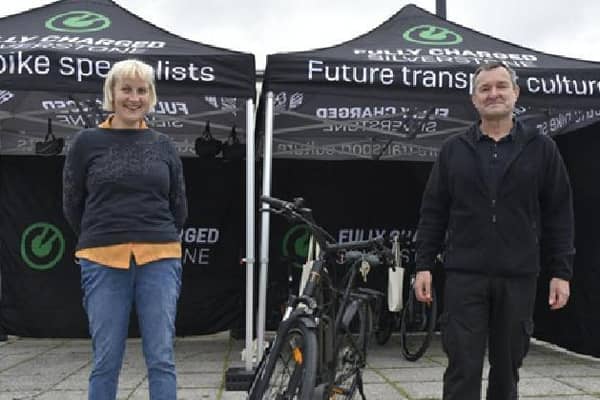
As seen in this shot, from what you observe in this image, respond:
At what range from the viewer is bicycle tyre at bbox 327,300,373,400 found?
345 cm

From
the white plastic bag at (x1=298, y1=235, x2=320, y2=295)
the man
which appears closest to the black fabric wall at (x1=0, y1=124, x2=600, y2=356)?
the white plastic bag at (x1=298, y1=235, x2=320, y2=295)

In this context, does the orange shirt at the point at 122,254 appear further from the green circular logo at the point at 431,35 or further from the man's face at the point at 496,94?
the green circular logo at the point at 431,35

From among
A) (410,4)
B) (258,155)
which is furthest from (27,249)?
(410,4)

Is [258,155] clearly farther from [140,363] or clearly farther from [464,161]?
[464,161]

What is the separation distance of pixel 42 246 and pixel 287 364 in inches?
205

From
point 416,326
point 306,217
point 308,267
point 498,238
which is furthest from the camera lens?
point 416,326

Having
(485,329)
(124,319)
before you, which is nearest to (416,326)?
(485,329)

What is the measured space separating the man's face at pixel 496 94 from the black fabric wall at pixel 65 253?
4.81 meters

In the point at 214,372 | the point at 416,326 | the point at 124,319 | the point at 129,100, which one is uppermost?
the point at 129,100

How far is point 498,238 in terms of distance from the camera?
2668mm

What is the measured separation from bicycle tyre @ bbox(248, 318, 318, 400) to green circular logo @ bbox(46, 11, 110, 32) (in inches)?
133

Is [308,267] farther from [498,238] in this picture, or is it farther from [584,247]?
[584,247]

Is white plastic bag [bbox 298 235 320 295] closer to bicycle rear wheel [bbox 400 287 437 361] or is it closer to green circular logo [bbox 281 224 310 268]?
bicycle rear wheel [bbox 400 287 437 361]

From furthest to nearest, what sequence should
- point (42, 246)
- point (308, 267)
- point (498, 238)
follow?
point (42, 246) < point (308, 267) < point (498, 238)
